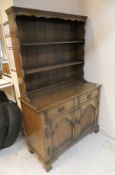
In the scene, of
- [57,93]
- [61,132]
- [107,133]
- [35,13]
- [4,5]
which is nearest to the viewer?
[35,13]

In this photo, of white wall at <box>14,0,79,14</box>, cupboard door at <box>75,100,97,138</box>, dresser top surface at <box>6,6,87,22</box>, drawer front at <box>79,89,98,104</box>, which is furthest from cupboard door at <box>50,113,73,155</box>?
white wall at <box>14,0,79,14</box>

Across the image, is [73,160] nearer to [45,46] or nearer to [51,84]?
[51,84]

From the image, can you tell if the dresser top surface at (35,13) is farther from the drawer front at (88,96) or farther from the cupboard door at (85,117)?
the cupboard door at (85,117)

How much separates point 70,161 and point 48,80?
1.15m

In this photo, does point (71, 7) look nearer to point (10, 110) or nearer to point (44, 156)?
point (10, 110)

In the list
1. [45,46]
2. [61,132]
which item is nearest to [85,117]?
[61,132]

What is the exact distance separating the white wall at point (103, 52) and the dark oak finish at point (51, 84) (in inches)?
4.3

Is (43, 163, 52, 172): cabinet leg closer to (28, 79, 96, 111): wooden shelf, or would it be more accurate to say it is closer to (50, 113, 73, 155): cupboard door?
(50, 113, 73, 155): cupboard door

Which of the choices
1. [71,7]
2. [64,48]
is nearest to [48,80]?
[64,48]

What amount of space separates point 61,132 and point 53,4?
1.69m

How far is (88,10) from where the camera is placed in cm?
195

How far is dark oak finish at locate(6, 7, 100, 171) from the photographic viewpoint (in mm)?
1544

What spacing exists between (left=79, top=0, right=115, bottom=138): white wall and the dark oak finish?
109mm

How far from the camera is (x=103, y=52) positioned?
1.91m
